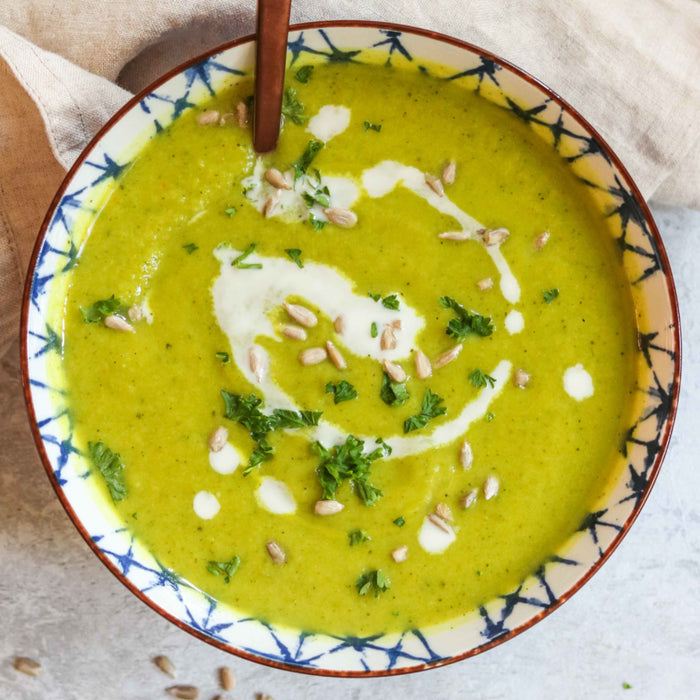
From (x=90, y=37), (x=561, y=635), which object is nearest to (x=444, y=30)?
(x=90, y=37)

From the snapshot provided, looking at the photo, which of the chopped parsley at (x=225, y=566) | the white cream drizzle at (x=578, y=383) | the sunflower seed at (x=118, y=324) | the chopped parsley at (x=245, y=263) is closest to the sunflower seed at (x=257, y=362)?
the chopped parsley at (x=245, y=263)

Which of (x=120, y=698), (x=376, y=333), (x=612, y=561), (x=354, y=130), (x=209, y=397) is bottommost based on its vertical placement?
(x=120, y=698)

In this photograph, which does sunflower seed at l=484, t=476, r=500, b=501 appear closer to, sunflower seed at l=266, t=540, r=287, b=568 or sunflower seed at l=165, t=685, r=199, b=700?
sunflower seed at l=266, t=540, r=287, b=568

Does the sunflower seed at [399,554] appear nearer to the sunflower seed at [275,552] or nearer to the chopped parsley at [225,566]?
the sunflower seed at [275,552]

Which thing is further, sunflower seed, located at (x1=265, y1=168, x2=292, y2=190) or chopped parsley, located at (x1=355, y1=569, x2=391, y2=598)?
chopped parsley, located at (x1=355, y1=569, x2=391, y2=598)

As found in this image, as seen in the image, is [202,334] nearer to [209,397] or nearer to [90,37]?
[209,397]

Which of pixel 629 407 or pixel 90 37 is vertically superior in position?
pixel 90 37

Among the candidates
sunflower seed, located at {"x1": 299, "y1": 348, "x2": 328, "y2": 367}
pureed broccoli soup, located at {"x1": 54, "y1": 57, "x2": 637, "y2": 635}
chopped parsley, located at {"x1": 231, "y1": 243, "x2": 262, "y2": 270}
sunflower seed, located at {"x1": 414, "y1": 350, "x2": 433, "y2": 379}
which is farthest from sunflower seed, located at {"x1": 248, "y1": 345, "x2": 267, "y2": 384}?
sunflower seed, located at {"x1": 414, "y1": 350, "x2": 433, "y2": 379}
